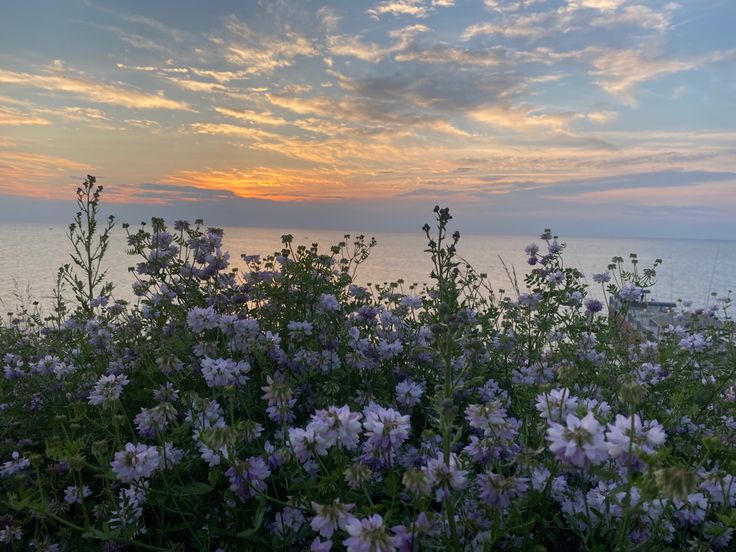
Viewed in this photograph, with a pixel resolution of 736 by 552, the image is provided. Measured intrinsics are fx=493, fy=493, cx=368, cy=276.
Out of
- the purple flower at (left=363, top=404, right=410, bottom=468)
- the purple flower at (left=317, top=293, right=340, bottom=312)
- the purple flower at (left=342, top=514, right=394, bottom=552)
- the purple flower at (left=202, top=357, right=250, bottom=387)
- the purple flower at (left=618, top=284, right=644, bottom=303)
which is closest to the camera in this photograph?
the purple flower at (left=342, top=514, right=394, bottom=552)

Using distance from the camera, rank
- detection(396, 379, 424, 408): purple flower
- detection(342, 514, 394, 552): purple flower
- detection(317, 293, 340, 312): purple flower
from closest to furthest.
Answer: detection(342, 514, 394, 552): purple flower → detection(396, 379, 424, 408): purple flower → detection(317, 293, 340, 312): purple flower

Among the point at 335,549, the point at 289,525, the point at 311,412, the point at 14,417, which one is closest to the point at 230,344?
the point at 311,412

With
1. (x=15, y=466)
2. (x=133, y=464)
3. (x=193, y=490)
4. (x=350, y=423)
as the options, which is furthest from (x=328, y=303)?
(x=15, y=466)

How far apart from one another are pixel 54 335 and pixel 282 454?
4823 millimetres

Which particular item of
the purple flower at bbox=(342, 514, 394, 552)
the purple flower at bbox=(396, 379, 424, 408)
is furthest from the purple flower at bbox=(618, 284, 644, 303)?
the purple flower at bbox=(342, 514, 394, 552)

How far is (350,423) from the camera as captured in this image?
2102mm

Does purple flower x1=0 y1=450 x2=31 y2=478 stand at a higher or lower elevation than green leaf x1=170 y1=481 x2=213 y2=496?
lower

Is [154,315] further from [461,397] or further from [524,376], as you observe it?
[524,376]

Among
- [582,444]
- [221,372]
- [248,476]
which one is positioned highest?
[582,444]

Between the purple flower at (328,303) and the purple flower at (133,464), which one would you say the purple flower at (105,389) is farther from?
the purple flower at (328,303)

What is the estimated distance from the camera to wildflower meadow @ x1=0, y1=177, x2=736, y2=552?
2.10 m

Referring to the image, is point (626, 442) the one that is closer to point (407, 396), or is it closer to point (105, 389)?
point (407, 396)

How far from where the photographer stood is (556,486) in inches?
A: 107

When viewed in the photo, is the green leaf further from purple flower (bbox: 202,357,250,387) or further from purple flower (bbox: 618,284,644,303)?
purple flower (bbox: 618,284,644,303)
